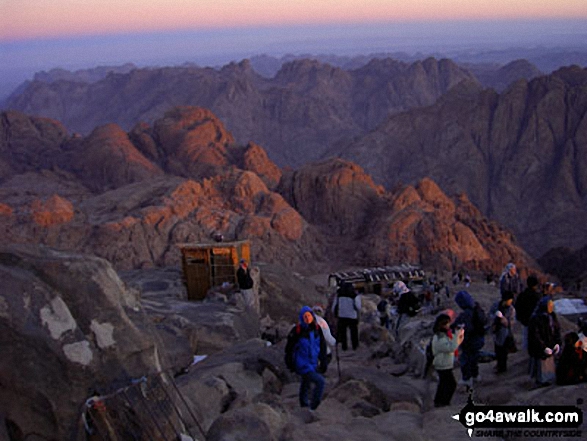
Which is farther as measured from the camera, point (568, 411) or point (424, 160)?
point (424, 160)

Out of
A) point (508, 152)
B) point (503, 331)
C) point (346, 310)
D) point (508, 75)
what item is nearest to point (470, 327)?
point (503, 331)

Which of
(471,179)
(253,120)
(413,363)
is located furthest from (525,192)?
(413,363)

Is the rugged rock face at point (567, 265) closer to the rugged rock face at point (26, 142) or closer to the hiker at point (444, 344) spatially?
the hiker at point (444, 344)

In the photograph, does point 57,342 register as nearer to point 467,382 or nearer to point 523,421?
point 523,421

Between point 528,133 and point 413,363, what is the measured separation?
60739 mm

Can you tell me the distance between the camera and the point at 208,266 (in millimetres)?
18172

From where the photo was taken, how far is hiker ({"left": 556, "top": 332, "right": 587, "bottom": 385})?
264 inches

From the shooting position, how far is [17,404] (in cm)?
514

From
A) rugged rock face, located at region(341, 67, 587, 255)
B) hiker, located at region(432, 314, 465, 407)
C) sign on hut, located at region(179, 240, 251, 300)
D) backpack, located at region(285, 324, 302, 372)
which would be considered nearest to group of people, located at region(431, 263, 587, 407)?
hiker, located at region(432, 314, 465, 407)

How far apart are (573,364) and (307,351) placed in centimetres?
270

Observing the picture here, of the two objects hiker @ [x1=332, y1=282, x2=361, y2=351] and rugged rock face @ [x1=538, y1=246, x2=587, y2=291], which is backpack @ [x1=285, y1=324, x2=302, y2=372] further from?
rugged rock face @ [x1=538, y1=246, x2=587, y2=291]

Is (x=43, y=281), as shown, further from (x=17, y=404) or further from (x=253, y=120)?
(x=253, y=120)

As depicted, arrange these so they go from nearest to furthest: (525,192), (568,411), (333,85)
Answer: (568,411) → (525,192) → (333,85)

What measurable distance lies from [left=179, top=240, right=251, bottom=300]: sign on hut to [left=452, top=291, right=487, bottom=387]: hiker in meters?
11.0
